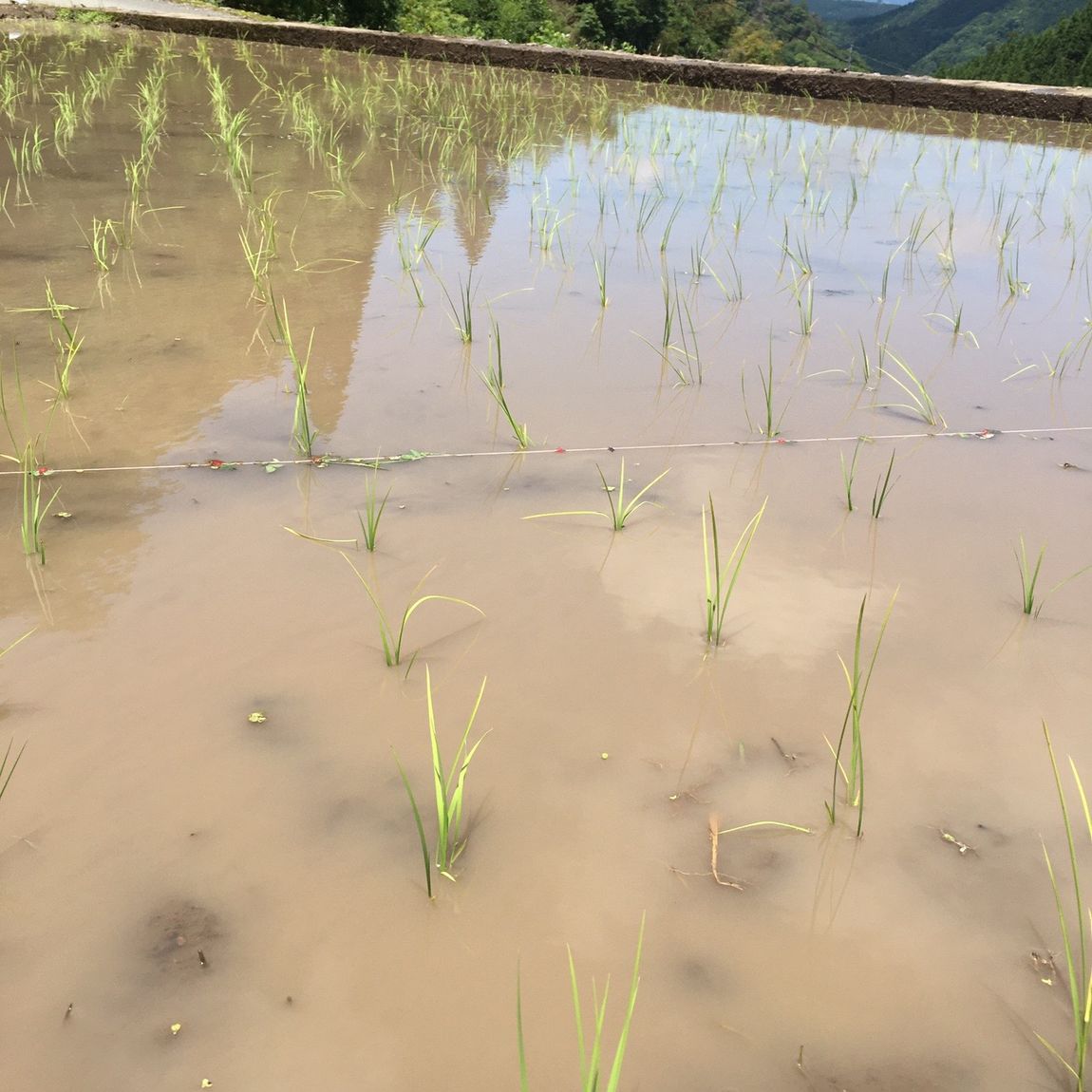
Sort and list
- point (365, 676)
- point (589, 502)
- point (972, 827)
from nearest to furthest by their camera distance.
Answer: point (972, 827), point (365, 676), point (589, 502)

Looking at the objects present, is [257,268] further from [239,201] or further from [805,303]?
[805,303]

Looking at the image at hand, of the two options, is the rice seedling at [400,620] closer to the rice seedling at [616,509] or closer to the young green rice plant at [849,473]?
the rice seedling at [616,509]

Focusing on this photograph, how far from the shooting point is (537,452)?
247 cm

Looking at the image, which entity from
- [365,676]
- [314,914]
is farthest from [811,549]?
[314,914]

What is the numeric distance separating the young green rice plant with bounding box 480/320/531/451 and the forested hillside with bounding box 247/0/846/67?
13997 mm

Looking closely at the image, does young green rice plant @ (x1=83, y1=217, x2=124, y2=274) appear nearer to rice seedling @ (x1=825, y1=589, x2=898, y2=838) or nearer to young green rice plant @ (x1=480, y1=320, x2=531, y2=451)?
young green rice plant @ (x1=480, y1=320, x2=531, y2=451)

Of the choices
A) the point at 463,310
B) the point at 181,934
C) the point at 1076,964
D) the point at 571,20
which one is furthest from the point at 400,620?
the point at 571,20

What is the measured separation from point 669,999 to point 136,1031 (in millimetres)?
592

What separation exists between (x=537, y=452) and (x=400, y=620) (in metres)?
0.82

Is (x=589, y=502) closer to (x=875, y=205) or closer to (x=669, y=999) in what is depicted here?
(x=669, y=999)

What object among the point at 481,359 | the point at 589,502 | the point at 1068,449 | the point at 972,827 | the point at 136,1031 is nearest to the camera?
the point at 136,1031

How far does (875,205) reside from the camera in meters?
5.52

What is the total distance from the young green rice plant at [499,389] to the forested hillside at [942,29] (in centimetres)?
13743

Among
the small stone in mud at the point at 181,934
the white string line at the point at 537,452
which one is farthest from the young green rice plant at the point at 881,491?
the small stone in mud at the point at 181,934
